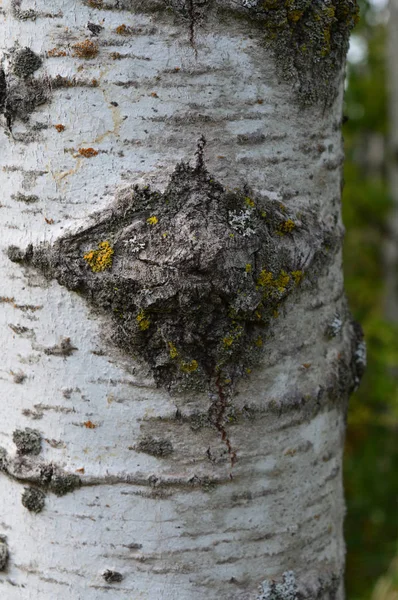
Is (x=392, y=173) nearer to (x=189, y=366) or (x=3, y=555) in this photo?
(x=189, y=366)

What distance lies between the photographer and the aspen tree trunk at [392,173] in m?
5.18

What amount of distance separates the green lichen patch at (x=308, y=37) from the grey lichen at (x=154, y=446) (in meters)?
0.56

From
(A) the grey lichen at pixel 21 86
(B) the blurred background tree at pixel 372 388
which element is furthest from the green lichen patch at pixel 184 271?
(B) the blurred background tree at pixel 372 388

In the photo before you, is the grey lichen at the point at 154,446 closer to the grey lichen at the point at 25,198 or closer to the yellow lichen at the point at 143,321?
the yellow lichen at the point at 143,321

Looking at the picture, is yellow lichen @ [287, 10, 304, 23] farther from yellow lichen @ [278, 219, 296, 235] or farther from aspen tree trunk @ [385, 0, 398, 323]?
aspen tree trunk @ [385, 0, 398, 323]

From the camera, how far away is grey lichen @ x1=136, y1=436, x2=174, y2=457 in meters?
0.89

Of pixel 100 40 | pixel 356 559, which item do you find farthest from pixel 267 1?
pixel 356 559

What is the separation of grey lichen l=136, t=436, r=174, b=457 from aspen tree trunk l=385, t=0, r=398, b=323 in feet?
15.7

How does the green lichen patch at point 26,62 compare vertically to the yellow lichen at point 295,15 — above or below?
below

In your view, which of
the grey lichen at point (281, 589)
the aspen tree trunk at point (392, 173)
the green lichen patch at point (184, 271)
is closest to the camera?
the green lichen patch at point (184, 271)

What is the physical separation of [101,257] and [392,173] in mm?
5092

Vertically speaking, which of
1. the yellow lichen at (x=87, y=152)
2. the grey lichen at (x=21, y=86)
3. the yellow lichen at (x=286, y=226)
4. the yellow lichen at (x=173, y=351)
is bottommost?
the yellow lichen at (x=173, y=351)

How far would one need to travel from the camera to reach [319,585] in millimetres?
1022

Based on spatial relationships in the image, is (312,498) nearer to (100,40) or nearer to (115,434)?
(115,434)
